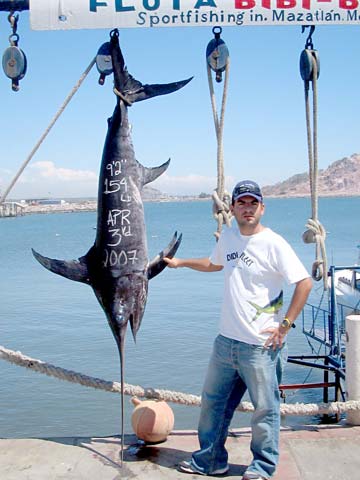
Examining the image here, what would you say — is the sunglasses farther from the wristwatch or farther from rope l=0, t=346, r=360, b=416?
rope l=0, t=346, r=360, b=416

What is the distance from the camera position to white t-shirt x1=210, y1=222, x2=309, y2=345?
335 cm

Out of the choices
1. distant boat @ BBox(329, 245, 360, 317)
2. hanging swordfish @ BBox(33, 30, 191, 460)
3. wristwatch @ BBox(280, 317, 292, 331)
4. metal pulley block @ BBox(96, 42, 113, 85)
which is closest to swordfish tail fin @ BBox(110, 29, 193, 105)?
hanging swordfish @ BBox(33, 30, 191, 460)

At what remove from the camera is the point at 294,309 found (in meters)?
3.31

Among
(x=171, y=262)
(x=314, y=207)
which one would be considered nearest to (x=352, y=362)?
(x=314, y=207)

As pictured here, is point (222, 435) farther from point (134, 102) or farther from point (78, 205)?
point (78, 205)

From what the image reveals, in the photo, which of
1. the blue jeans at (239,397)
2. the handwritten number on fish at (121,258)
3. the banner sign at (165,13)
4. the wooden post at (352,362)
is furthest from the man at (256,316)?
the wooden post at (352,362)

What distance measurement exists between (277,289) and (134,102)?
131 cm

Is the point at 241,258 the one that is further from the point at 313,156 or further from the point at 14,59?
the point at 14,59

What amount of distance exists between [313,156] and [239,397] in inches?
66.8

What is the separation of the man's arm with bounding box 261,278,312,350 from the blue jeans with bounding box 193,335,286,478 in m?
0.07

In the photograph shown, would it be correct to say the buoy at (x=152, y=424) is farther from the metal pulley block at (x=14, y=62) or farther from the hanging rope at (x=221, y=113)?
the metal pulley block at (x=14, y=62)

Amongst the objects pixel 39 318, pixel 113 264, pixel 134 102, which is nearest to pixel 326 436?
pixel 113 264

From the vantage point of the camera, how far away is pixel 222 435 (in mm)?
3654

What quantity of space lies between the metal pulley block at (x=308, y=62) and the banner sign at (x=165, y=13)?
0.24 meters
